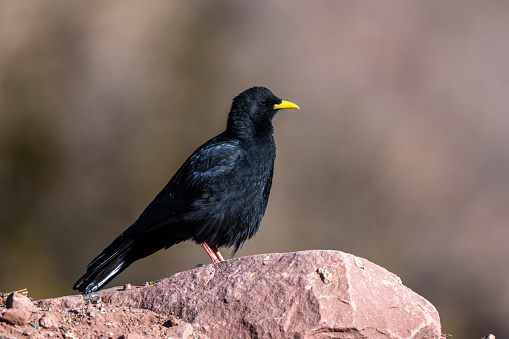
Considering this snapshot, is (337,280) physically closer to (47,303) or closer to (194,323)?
(194,323)

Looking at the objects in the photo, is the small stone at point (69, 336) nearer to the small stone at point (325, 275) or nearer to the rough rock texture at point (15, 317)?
the rough rock texture at point (15, 317)

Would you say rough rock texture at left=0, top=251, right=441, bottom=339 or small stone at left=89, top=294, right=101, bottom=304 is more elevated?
small stone at left=89, top=294, right=101, bottom=304

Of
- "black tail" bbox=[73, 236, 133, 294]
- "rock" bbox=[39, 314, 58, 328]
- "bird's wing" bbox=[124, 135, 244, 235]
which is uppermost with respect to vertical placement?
"bird's wing" bbox=[124, 135, 244, 235]

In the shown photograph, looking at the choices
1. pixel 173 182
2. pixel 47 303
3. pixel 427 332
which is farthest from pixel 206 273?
pixel 173 182

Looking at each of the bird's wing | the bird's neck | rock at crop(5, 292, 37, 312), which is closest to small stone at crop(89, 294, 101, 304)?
rock at crop(5, 292, 37, 312)

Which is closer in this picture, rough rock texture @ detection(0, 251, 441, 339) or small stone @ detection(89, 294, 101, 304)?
rough rock texture @ detection(0, 251, 441, 339)

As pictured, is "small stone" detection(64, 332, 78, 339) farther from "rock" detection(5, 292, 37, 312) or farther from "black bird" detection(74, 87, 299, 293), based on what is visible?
"black bird" detection(74, 87, 299, 293)

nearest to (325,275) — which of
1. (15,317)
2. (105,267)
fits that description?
(15,317)

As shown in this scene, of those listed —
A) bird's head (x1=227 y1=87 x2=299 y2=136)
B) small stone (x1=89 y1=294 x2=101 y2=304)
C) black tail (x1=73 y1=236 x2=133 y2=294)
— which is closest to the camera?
small stone (x1=89 y1=294 x2=101 y2=304)

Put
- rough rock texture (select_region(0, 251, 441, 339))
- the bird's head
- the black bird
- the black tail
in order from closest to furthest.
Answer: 1. rough rock texture (select_region(0, 251, 441, 339))
2. the black tail
3. the black bird
4. the bird's head

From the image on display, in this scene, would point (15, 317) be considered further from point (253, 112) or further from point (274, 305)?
point (253, 112)

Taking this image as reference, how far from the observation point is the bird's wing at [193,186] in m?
6.40

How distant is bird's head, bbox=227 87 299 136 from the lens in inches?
274

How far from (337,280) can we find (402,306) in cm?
45
